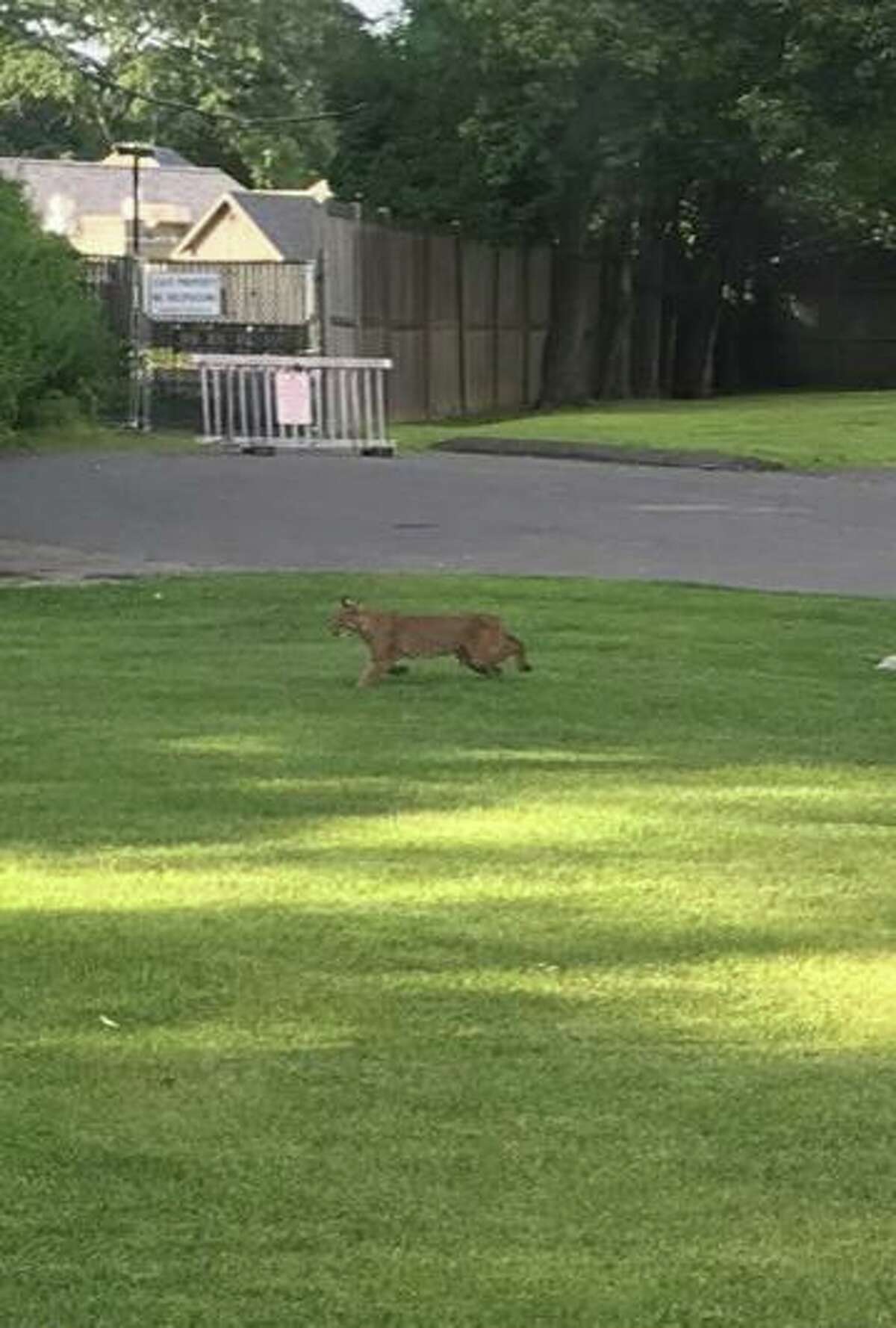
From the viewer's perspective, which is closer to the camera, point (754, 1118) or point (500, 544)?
point (754, 1118)

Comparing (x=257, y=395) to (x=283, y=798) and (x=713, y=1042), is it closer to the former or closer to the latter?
(x=283, y=798)

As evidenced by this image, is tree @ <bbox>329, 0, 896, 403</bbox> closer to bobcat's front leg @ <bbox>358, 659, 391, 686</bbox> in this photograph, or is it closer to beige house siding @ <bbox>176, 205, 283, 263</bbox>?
beige house siding @ <bbox>176, 205, 283, 263</bbox>

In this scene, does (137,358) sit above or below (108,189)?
below

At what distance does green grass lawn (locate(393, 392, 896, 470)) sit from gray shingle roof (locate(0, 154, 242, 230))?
Result: 33174 mm

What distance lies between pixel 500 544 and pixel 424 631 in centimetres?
685

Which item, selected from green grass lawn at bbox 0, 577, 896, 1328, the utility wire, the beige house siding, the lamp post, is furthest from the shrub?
the beige house siding

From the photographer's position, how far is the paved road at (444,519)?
46.4 feet

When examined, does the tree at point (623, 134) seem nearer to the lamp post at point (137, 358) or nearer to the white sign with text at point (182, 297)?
the lamp post at point (137, 358)

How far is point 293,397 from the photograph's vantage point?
77.4ft

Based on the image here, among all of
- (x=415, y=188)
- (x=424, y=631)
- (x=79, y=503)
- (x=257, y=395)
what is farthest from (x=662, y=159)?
(x=424, y=631)

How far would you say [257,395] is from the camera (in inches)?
959

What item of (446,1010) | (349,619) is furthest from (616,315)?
(446,1010)

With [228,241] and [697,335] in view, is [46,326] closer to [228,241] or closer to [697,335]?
[697,335]

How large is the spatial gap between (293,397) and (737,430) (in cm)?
676
